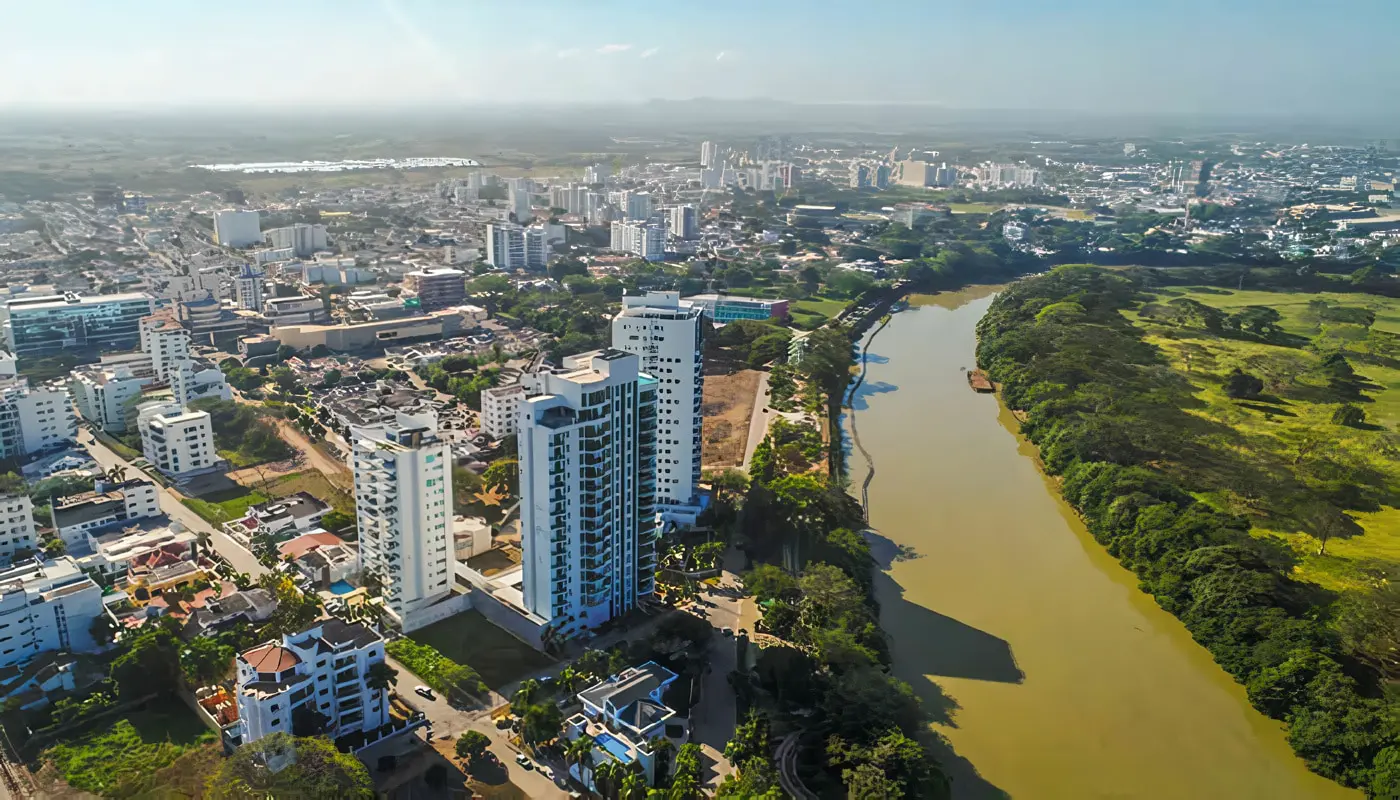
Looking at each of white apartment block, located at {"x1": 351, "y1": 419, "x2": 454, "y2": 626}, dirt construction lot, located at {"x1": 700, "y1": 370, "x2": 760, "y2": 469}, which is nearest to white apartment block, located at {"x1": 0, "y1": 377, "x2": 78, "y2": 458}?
white apartment block, located at {"x1": 351, "y1": 419, "x2": 454, "y2": 626}

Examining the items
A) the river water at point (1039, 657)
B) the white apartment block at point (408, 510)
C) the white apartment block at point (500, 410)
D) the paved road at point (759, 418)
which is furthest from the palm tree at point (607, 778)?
the white apartment block at point (500, 410)

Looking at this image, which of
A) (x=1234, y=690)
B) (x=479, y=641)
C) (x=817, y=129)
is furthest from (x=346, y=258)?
(x=817, y=129)

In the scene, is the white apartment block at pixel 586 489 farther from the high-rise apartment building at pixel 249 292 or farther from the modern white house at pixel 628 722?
the high-rise apartment building at pixel 249 292

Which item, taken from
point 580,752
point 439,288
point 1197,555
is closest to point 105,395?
point 439,288

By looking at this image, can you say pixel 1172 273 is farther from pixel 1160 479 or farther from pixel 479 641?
pixel 479 641

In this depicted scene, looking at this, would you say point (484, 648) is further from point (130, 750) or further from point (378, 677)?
point (130, 750)

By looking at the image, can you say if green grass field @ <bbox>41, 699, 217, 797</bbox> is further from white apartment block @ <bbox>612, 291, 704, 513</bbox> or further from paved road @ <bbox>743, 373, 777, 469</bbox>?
paved road @ <bbox>743, 373, 777, 469</bbox>
